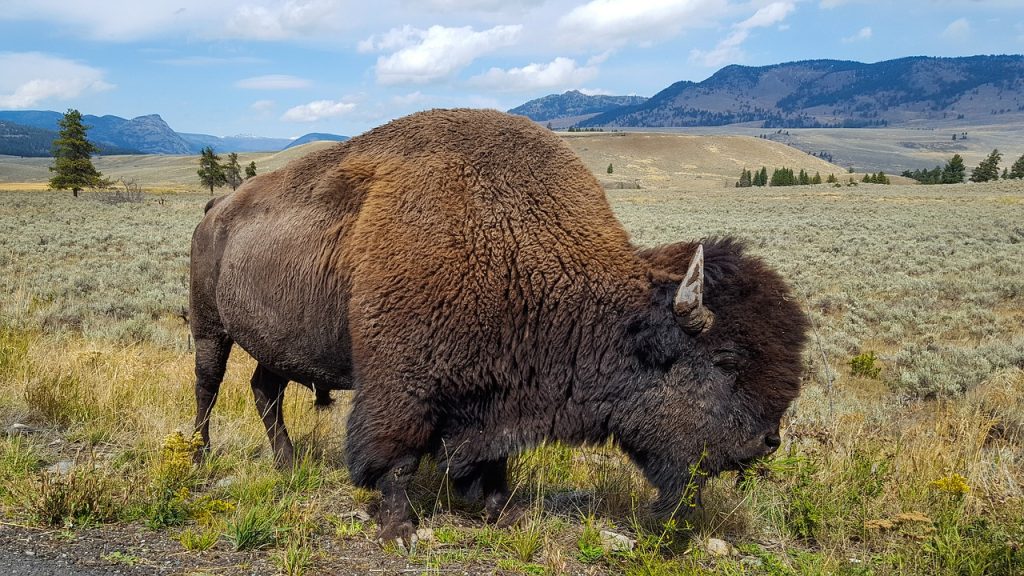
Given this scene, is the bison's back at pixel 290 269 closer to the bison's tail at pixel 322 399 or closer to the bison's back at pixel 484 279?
the bison's back at pixel 484 279

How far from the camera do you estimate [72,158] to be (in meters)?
51.8

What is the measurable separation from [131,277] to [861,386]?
1582 centimetres

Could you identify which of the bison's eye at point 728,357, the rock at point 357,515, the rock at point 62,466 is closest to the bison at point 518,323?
Answer: the bison's eye at point 728,357

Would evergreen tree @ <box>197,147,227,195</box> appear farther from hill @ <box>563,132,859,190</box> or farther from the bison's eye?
hill @ <box>563,132,859,190</box>

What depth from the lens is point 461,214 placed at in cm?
353

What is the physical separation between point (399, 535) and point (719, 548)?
1707 millimetres

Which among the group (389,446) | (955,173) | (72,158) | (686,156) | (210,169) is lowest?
(955,173)

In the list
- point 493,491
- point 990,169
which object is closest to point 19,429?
point 493,491

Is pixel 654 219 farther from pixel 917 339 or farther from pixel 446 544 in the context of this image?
pixel 446 544

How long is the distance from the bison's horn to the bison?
11mm

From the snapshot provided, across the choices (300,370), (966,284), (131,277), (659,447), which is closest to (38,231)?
(131,277)

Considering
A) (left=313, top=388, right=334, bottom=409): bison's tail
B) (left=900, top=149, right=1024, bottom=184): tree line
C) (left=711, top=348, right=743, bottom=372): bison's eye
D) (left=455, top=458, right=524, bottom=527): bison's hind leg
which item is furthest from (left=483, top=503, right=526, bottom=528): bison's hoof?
(left=900, top=149, right=1024, bottom=184): tree line

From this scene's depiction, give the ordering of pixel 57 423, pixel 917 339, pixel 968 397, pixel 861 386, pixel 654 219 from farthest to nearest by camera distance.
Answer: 1. pixel 654 219
2. pixel 917 339
3. pixel 861 386
4. pixel 968 397
5. pixel 57 423

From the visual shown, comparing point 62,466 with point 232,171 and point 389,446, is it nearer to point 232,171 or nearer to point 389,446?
point 389,446
